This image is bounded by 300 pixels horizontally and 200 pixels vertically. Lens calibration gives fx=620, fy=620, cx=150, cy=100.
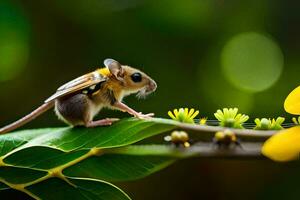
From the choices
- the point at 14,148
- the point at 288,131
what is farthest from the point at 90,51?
the point at 288,131

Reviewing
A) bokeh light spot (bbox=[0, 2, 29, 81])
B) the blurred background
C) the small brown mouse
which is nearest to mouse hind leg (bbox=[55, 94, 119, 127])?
the small brown mouse

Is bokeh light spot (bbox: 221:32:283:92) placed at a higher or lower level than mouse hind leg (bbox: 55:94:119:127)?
higher

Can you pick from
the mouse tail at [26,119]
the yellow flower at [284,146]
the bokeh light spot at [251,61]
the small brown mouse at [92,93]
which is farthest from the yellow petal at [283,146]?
the bokeh light spot at [251,61]

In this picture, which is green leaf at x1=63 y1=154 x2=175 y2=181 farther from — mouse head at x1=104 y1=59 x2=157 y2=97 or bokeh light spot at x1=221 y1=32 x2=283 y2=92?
bokeh light spot at x1=221 y1=32 x2=283 y2=92

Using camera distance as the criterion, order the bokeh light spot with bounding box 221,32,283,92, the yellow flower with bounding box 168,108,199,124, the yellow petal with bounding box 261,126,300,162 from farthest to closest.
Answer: the bokeh light spot with bounding box 221,32,283,92 < the yellow flower with bounding box 168,108,199,124 < the yellow petal with bounding box 261,126,300,162

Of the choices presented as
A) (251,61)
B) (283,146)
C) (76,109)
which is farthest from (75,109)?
(251,61)

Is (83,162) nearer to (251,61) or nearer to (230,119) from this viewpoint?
(230,119)

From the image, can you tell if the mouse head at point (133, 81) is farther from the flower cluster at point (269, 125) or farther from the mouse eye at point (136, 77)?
the flower cluster at point (269, 125)
